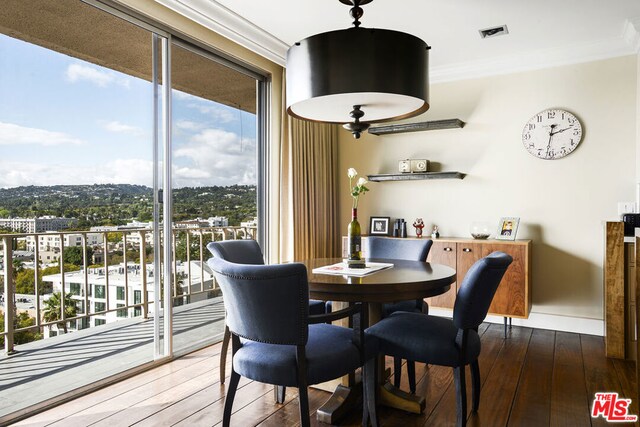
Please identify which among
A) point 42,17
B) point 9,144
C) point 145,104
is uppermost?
point 42,17

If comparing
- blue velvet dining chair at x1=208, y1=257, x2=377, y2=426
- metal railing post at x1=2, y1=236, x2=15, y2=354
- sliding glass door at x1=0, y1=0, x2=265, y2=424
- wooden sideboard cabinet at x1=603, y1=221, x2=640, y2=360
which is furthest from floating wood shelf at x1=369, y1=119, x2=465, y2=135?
metal railing post at x1=2, y1=236, x2=15, y2=354

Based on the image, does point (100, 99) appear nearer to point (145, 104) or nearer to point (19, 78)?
point (145, 104)

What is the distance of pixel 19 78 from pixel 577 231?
Result: 14.9 ft

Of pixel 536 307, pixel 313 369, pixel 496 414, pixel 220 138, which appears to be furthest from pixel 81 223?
pixel 536 307

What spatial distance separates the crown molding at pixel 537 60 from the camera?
3.84m

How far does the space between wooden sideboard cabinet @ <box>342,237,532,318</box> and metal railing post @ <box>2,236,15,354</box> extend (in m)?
2.67

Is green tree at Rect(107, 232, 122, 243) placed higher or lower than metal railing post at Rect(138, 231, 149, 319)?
higher

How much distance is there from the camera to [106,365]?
3.20m

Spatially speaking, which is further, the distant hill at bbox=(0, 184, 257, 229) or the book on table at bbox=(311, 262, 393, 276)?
the distant hill at bbox=(0, 184, 257, 229)

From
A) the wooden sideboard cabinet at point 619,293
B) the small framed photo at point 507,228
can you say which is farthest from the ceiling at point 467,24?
the wooden sideboard cabinet at point 619,293

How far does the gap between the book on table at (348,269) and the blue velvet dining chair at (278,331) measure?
15.3 inches

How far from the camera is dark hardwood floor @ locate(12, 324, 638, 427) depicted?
2.31 m

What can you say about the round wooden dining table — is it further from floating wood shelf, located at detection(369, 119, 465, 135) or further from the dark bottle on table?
floating wood shelf, located at detection(369, 119, 465, 135)

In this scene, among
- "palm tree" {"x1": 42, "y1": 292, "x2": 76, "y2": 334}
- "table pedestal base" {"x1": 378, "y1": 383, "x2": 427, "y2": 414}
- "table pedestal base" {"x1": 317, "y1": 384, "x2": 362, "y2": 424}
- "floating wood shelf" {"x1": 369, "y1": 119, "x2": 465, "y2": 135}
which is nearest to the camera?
"table pedestal base" {"x1": 317, "y1": 384, "x2": 362, "y2": 424}
